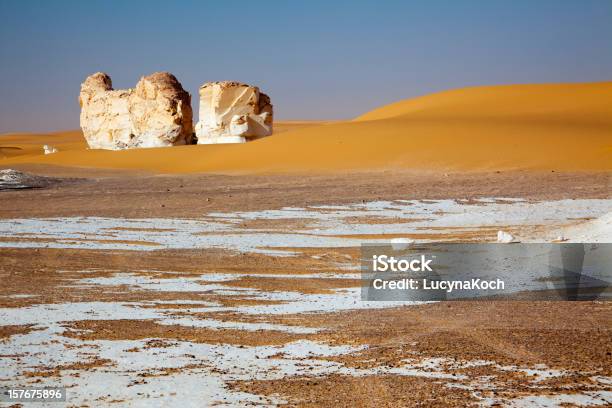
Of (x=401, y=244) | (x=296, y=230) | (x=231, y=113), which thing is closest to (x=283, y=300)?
(x=401, y=244)

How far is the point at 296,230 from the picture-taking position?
57.6 ft

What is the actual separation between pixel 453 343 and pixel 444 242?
7.26 m

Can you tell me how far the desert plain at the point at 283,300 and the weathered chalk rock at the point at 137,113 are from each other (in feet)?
62.0

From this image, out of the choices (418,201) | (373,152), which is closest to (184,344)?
(418,201)

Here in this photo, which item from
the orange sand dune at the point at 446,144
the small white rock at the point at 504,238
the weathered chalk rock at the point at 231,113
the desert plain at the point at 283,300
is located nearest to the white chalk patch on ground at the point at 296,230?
the desert plain at the point at 283,300

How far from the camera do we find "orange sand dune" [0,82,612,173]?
111 feet

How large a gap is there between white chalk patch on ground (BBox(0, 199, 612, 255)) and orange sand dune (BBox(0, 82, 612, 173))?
1154cm

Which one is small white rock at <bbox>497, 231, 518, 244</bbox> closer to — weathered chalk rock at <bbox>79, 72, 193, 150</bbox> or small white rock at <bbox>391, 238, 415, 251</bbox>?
small white rock at <bbox>391, 238, 415, 251</bbox>

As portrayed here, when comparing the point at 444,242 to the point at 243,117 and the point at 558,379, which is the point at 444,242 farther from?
the point at 243,117

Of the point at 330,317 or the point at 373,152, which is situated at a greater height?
the point at 373,152

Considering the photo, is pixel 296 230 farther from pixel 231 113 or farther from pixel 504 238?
pixel 231 113

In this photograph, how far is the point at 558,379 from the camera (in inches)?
261

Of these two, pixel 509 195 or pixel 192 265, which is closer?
pixel 192 265

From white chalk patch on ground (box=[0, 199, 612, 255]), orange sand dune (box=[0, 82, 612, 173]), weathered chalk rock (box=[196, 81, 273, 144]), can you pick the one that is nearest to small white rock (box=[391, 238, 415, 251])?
white chalk patch on ground (box=[0, 199, 612, 255])
